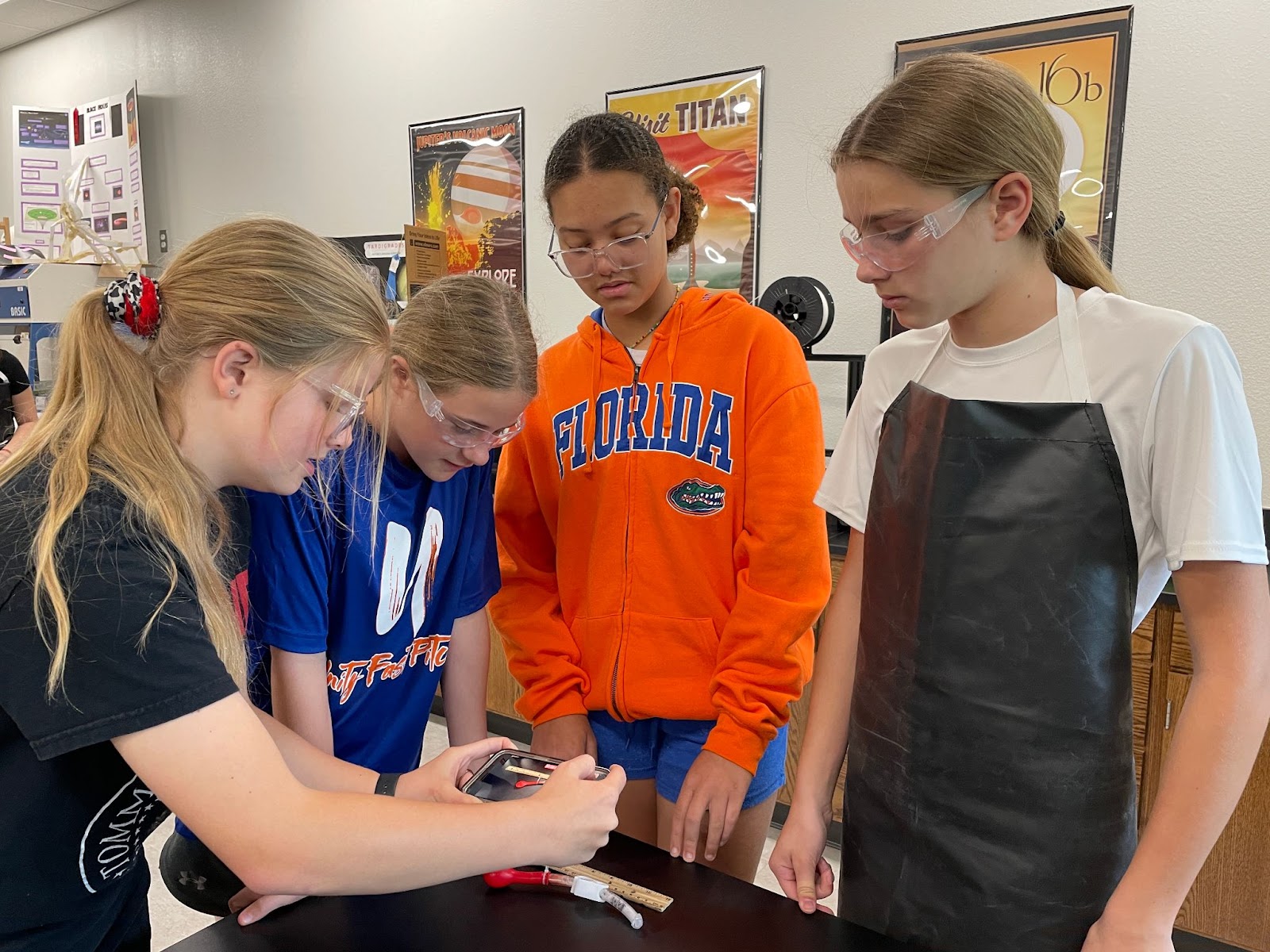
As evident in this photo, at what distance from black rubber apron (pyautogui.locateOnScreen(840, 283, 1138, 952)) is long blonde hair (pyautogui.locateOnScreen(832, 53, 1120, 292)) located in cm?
13

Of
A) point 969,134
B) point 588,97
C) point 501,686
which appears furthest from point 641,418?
point 588,97

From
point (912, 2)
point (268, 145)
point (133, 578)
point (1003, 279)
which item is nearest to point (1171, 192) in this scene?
point (912, 2)

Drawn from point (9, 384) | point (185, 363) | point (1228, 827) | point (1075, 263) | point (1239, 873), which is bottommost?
point (1239, 873)

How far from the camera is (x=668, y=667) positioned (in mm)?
1325

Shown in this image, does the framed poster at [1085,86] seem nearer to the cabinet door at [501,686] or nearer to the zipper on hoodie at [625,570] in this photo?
the zipper on hoodie at [625,570]

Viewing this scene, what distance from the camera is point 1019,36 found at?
2268 millimetres

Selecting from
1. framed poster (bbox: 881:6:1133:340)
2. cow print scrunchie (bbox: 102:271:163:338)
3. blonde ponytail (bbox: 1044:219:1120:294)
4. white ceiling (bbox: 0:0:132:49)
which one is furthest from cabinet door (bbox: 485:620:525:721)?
white ceiling (bbox: 0:0:132:49)

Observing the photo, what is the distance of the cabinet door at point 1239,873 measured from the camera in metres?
1.87

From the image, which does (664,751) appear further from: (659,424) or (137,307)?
(137,307)

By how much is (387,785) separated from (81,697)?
0.44 metres

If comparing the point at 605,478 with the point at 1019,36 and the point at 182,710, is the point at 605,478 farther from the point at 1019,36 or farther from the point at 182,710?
the point at 1019,36

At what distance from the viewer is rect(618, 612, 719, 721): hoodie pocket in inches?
51.9

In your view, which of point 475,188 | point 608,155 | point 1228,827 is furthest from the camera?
point 475,188

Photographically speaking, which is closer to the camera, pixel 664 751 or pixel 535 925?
pixel 535 925
